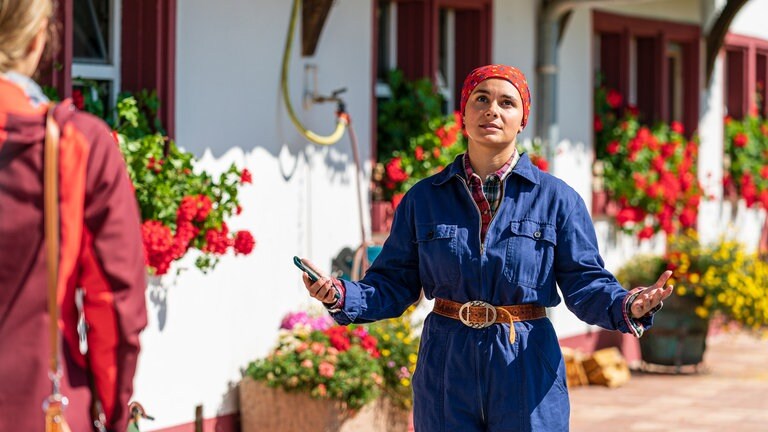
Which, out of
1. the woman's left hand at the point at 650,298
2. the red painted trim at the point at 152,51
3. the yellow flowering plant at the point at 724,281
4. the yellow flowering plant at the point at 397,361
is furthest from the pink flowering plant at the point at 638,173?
the woman's left hand at the point at 650,298

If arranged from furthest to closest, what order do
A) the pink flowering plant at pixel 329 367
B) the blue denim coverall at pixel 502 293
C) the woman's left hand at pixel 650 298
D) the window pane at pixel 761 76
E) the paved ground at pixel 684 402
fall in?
the window pane at pixel 761 76 → the paved ground at pixel 684 402 → the pink flowering plant at pixel 329 367 → the blue denim coverall at pixel 502 293 → the woman's left hand at pixel 650 298

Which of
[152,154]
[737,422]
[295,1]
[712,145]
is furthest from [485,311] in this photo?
[712,145]

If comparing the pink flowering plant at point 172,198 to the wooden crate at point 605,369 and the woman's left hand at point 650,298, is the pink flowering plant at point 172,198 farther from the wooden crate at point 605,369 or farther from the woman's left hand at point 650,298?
the wooden crate at point 605,369

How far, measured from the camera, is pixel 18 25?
9.29 ft

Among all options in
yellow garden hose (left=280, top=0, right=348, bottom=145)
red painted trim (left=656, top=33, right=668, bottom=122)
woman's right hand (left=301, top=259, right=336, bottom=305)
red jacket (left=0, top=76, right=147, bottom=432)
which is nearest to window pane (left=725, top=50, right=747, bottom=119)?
red painted trim (left=656, top=33, right=668, bottom=122)

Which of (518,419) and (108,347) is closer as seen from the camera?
(108,347)

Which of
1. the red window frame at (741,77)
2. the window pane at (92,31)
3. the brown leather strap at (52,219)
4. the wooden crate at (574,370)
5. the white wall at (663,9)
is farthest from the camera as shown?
the red window frame at (741,77)

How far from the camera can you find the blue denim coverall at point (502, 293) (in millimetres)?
→ 4289

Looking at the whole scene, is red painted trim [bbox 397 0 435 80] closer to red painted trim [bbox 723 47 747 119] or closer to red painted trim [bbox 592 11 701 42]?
red painted trim [bbox 592 11 701 42]

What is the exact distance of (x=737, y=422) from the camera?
8867 millimetres

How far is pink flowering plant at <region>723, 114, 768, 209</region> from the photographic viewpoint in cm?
1364

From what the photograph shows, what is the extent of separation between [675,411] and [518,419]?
527cm

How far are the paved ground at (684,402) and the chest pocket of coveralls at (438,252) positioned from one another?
14.2 feet

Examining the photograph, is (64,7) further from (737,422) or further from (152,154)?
(737,422)
